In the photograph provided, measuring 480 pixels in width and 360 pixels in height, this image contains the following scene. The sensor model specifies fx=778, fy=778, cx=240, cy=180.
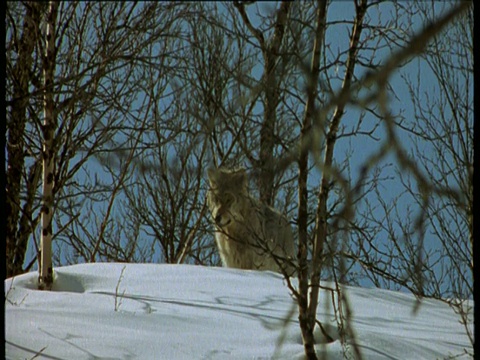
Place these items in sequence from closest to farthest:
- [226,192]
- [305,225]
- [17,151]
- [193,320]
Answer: [305,225], [193,320], [226,192], [17,151]

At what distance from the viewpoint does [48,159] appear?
21.5 feet

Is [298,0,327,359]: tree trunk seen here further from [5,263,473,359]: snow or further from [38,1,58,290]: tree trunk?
[38,1,58,290]: tree trunk

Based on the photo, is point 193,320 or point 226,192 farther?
point 226,192

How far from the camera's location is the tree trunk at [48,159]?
6500 millimetres

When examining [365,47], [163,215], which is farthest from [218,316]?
[163,215]

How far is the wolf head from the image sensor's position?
20.5 ft

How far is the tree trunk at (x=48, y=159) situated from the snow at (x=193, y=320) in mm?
144

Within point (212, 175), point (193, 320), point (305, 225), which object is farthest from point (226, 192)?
point (305, 225)

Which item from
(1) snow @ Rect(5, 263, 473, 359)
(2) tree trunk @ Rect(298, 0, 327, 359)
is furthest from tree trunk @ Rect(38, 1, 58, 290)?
(2) tree trunk @ Rect(298, 0, 327, 359)

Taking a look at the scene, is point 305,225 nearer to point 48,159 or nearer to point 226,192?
point 226,192

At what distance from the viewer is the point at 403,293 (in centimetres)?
679

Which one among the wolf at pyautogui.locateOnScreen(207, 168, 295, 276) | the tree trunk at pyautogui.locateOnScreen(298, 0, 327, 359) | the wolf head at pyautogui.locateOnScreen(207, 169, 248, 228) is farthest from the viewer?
the wolf at pyautogui.locateOnScreen(207, 168, 295, 276)

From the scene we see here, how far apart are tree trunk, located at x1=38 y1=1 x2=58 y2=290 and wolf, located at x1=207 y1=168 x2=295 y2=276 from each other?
4.45 feet

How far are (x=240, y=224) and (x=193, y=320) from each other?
1995 mm
